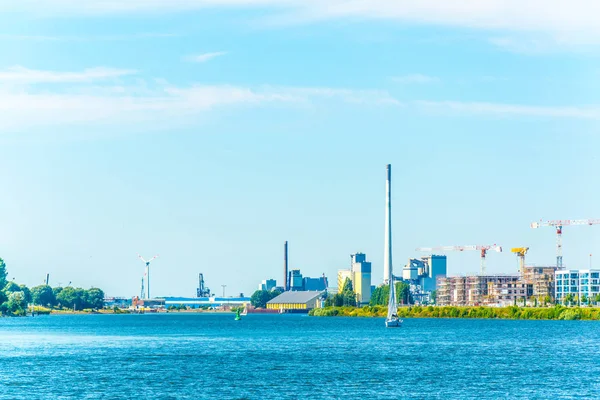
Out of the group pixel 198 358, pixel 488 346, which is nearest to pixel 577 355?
pixel 488 346

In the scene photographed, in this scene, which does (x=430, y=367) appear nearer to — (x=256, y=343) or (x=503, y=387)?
(x=503, y=387)

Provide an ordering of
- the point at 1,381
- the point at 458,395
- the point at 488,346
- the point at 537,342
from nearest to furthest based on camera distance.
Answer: the point at 458,395
the point at 1,381
the point at 488,346
the point at 537,342

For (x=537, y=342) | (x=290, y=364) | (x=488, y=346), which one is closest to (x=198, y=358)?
(x=290, y=364)

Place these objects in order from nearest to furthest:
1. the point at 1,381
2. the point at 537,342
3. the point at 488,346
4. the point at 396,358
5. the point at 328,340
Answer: the point at 1,381 < the point at 396,358 < the point at 488,346 < the point at 537,342 < the point at 328,340

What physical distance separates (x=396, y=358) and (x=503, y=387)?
2913 cm

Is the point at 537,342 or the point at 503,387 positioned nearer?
the point at 503,387

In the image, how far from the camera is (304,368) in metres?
96.4

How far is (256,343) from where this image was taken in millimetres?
143375

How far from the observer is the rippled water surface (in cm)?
7712

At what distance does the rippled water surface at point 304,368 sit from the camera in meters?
77.1

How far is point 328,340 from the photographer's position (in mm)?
148500

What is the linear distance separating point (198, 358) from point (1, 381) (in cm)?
2840

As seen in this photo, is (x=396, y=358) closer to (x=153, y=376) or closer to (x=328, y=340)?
(x=153, y=376)

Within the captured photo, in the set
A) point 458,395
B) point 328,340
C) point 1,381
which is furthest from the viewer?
point 328,340
